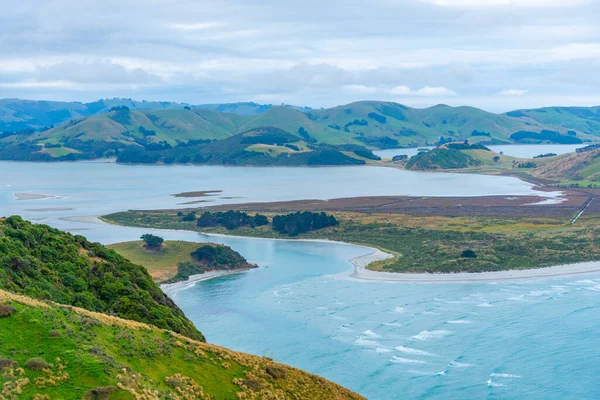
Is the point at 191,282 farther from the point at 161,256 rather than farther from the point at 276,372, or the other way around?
the point at 276,372

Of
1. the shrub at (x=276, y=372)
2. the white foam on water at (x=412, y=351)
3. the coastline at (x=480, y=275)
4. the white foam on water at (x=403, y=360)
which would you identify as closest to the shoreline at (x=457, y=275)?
the coastline at (x=480, y=275)

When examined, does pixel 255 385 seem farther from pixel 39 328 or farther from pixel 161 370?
pixel 39 328

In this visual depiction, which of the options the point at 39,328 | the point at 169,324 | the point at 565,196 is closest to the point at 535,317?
the point at 169,324

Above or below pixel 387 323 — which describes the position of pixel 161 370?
above

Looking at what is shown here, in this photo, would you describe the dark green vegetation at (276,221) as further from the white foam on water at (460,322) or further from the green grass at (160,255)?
the white foam on water at (460,322)

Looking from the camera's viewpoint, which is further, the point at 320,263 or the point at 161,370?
the point at 320,263

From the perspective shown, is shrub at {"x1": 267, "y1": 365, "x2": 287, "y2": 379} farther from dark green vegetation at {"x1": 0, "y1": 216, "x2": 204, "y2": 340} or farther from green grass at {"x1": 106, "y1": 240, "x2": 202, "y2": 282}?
green grass at {"x1": 106, "y1": 240, "x2": 202, "y2": 282}

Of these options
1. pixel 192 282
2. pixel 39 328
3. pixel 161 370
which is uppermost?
pixel 39 328

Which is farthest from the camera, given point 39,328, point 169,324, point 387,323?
point 387,323

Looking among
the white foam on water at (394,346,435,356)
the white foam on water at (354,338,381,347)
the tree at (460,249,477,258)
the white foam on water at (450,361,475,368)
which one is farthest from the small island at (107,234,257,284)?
the white foam on water at (450,361,475,368)
